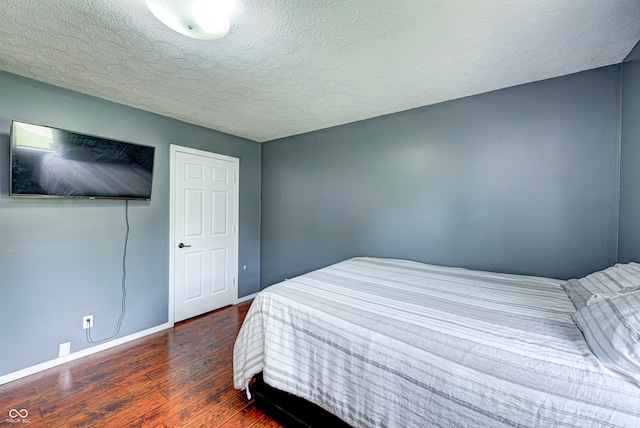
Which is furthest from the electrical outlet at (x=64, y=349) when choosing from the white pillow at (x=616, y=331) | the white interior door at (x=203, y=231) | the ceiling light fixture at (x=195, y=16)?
the white pillow at (x=616, y=331)

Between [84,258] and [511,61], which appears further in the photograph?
[84,258]

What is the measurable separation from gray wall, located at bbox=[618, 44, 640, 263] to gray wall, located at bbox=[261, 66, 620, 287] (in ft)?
0.21

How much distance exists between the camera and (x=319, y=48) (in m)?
1.67

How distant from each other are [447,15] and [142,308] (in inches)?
143

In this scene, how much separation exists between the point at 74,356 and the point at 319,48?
331 centimetres

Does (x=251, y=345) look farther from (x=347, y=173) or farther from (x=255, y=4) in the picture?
(x=347, y=173)

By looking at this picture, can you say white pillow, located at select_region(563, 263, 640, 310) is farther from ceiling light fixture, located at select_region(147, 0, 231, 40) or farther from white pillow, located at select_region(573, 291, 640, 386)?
ceiling light fixture, located at select_region(147, 0, 231, 40)

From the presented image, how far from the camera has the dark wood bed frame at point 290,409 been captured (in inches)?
55.3

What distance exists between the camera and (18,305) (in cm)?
206

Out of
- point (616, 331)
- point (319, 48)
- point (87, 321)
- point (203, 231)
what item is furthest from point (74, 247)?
point (616, 331)

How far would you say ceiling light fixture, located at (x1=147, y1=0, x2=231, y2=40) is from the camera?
1.25 meters

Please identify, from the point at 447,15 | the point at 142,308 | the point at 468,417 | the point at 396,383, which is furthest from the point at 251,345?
the point at 447,15

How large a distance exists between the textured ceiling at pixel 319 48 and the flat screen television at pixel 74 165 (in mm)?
479

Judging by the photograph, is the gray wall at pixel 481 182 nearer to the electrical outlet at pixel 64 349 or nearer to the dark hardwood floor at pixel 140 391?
the dark hardwood floor at pixel 140 391
